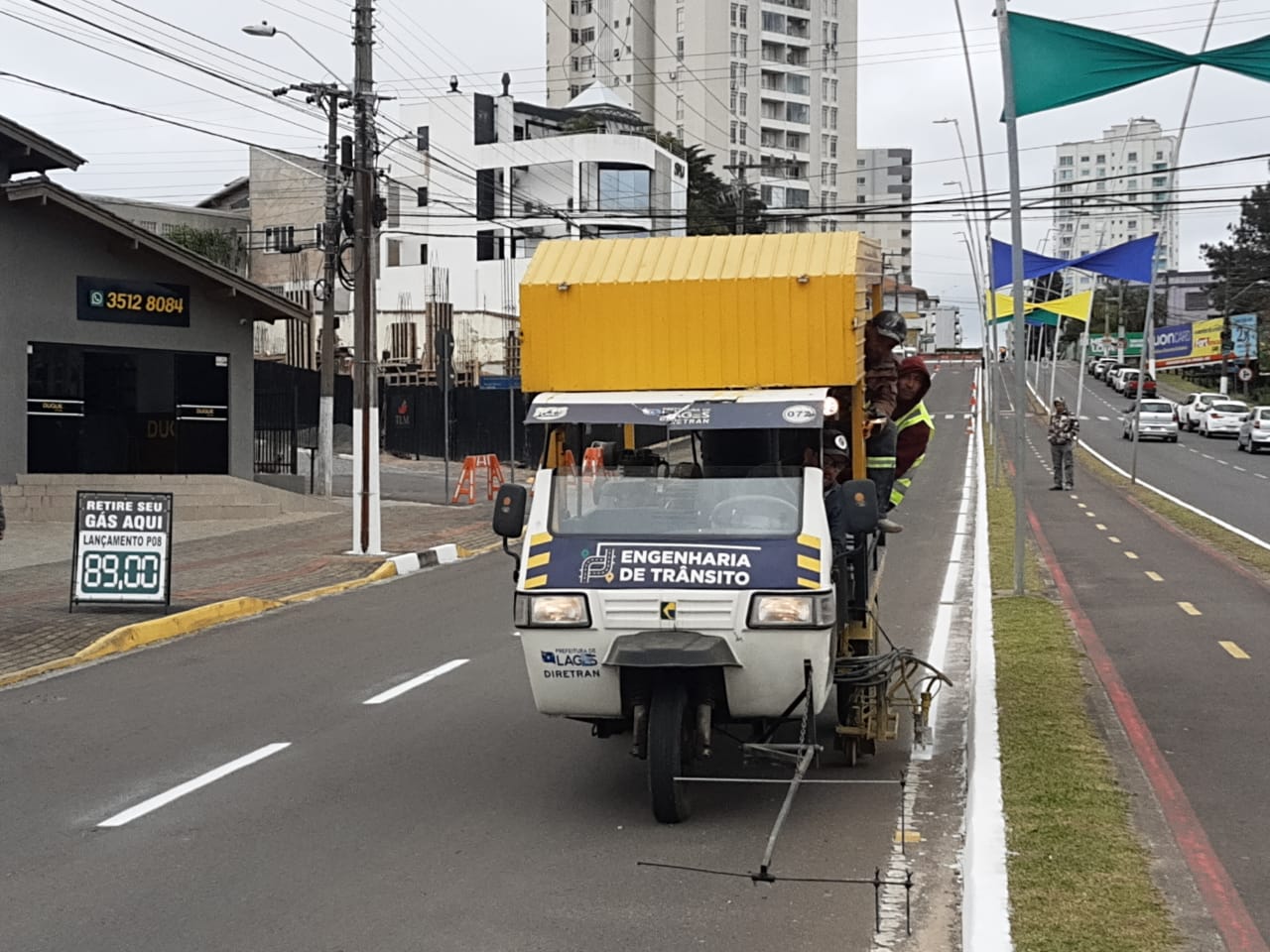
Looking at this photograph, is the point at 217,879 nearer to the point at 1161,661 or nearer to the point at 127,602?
the point at 1161,661

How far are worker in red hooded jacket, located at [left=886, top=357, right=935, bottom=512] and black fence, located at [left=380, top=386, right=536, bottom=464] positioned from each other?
33.8m

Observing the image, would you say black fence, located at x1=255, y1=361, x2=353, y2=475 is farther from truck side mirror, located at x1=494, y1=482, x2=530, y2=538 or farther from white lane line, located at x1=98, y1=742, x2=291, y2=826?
truck side mirror, located at x1=494, y1=482, x2=530, y2=538

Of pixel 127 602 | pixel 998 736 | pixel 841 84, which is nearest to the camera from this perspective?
pixel 998 736

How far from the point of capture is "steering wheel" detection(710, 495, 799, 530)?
7.88 metres

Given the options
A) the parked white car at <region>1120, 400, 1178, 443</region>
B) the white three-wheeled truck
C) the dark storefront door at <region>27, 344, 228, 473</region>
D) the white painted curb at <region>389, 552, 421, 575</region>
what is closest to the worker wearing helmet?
the white three-wheeled truck

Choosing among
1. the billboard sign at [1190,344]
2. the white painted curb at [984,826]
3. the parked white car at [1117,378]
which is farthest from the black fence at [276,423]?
the billboard sign at [1190,344]

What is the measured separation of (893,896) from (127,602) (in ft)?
35.8

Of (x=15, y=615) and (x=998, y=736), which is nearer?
(x=998, y=736)

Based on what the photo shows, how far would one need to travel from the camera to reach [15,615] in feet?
50.8

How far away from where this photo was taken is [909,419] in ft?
32.1

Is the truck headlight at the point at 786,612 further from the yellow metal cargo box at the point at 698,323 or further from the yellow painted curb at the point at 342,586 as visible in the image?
the yellow painted curb at the point at 342,586

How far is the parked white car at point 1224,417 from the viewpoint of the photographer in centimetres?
6150

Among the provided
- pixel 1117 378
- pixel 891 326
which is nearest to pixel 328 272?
pixel 891 326

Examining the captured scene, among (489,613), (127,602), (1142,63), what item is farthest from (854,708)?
(127,602)
